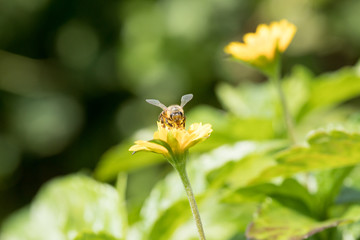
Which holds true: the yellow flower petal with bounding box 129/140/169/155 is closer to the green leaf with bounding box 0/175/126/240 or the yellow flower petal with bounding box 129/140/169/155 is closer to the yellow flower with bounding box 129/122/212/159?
the yellow flower with bounding box 129/122/212/159

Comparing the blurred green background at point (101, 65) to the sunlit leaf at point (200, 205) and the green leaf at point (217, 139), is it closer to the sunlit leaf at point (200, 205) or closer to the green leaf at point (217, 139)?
the green leaf at point (217, 139)

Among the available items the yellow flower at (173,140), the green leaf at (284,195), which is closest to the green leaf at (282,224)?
the green leaf at (284,195)

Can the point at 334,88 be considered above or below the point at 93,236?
above

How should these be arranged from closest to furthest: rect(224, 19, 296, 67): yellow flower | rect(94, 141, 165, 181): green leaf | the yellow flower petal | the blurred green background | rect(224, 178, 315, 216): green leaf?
the yellow flower petal
rect(224, 178, 315, 216): green leaf
rect(224, 19, 296, 67): yellow flower
rect(94, 141, 165, 181): green leaf
the blurred green background

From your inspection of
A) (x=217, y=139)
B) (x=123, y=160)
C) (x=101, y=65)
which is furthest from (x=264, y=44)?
(x=101, y=65)

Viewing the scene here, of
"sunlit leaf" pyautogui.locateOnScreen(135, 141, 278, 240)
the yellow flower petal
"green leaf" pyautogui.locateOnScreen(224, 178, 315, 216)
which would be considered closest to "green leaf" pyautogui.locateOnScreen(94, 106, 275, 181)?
"sunlit leaf" pyautogui.locateOnScreen(135, 141, 278, 240)

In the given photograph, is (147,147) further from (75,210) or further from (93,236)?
(75,210)
